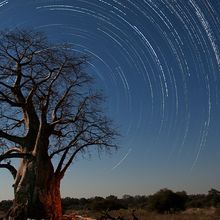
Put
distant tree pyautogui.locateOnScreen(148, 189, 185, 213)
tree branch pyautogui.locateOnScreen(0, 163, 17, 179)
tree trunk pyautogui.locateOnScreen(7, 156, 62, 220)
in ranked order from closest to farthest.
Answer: tree trunk pyautogui.locateOnScreen(7, 156, 62, 220), tree branch pyautogui.locateOnScreen(0, 163, 17, 179), distant tree pyautogui.locateOnScreen(148, 189, 185, 213)

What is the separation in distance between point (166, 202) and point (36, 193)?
2496cm

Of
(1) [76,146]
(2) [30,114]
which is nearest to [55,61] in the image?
(2) [30,114]

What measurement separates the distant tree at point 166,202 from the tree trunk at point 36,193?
2215 centimetres

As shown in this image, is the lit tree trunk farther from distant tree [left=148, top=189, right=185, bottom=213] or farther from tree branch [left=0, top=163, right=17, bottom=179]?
distant tree [left=148, top=189, right=185, bottom=213]

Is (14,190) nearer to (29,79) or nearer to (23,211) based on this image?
(23,211)

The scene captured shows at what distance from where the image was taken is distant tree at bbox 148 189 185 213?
35031 millimetres

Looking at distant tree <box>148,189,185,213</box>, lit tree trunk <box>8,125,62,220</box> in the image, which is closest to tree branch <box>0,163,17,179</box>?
lit tree trunk <box>8,125,62,220</box>

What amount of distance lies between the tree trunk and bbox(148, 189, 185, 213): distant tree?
2215cm

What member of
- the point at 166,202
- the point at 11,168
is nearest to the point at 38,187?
the point at 11,168

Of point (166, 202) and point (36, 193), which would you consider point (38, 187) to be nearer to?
point (36, 193)

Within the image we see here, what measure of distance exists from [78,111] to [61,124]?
85 centimetres

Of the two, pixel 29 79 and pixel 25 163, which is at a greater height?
pixel 29 79

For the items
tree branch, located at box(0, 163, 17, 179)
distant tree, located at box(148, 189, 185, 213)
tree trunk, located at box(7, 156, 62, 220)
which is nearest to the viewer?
tree trunk, located at box(7, 156, 62, 220)

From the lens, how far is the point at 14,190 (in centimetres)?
1320
